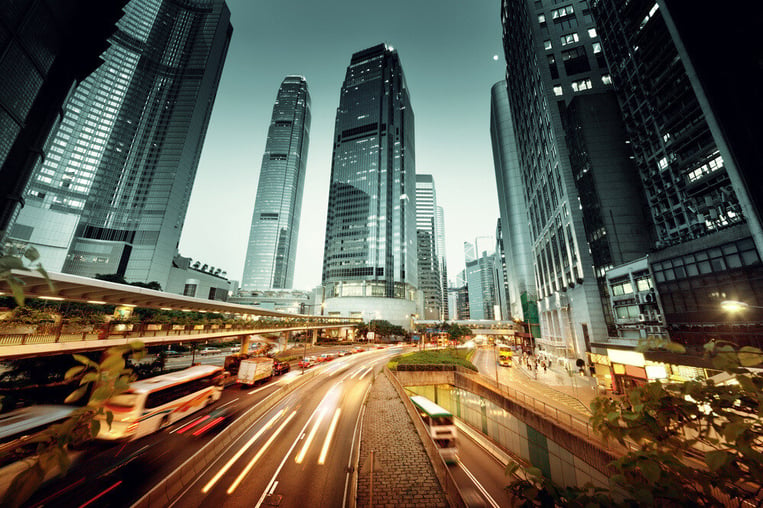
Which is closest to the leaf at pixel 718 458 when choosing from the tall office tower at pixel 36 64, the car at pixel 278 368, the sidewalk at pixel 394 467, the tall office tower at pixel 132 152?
the sidewalk at pixel 394 467

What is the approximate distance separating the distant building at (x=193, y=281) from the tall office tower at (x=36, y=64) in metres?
70.0

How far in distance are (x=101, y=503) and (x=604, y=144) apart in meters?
62.5

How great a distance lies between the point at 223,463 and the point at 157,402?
20.4 ft

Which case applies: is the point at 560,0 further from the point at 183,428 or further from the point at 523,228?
the point at 183,428

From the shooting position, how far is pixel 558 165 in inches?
1873

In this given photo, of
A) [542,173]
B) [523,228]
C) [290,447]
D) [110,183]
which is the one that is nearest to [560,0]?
[542,173]

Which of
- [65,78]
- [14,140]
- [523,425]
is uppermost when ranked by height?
A: [65,78]

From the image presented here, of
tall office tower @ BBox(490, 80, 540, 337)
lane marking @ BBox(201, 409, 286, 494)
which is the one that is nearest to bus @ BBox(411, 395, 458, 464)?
lane marking @ BBox(201, 409, 286, 494)

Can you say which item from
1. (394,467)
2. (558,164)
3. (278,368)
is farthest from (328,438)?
(558,164)

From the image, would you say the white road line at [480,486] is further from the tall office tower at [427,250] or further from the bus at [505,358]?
the tall office tower at [427,250]

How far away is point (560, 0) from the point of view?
181 ft

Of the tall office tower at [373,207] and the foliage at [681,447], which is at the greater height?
the tall office tower at [373,207]

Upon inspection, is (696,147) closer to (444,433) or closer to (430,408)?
(430,408)

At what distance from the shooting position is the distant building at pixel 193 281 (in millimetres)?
95812
